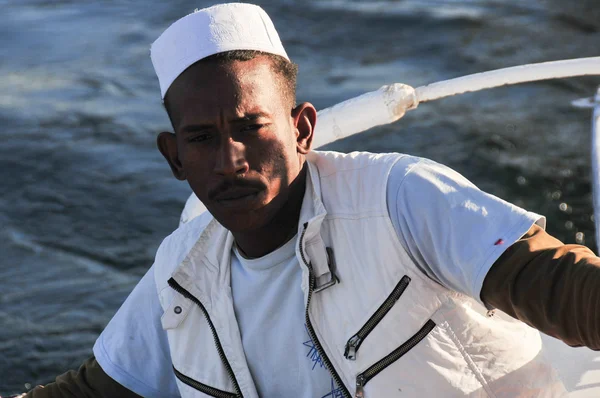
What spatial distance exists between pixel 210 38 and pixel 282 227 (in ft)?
1.33

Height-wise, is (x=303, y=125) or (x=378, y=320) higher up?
(x=303, y=125)

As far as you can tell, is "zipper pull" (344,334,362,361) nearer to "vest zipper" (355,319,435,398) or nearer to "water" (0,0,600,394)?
"vest zipper" (355,319,435,398)

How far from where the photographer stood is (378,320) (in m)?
1.80

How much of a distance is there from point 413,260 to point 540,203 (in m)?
3.42

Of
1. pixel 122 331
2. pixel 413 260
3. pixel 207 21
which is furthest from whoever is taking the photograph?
pixel 122 331

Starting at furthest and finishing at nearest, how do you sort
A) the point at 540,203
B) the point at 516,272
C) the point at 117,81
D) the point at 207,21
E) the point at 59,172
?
the point at 117,81 < the point at 59,172 < the point at 540,203 < the point at 207,21 < the point at 516,272

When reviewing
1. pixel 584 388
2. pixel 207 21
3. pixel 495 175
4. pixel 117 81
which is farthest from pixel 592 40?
pixel 207 21

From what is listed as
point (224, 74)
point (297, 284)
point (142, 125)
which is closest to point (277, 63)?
point (224, 74)

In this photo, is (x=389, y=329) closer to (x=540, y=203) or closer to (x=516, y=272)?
(x=516, y=272)

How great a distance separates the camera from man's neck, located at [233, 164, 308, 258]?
195 centimetres

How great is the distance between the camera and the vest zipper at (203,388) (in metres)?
2.00

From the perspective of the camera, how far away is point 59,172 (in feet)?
18.6

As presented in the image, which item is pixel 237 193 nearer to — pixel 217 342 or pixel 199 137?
pixel 199 137

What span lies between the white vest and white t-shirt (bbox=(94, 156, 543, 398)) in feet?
0.12
